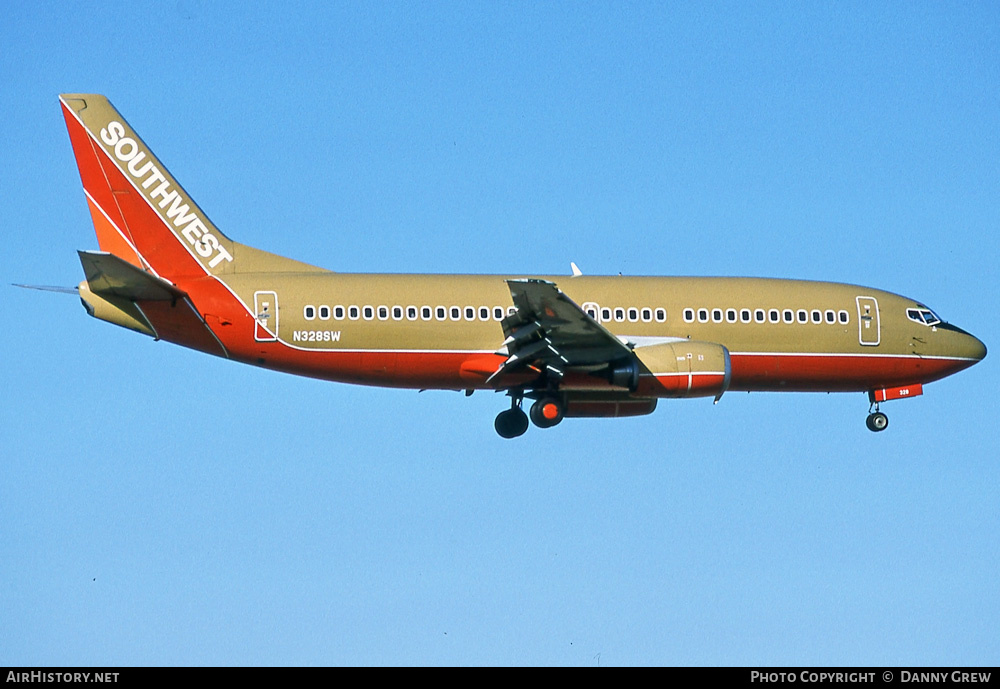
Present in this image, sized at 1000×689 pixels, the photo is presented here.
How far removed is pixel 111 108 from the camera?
139 feet

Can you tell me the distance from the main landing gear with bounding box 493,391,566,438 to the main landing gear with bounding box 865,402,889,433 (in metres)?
10.3

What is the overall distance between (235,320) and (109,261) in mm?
4121

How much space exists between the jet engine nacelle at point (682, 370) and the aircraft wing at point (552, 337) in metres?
0.79

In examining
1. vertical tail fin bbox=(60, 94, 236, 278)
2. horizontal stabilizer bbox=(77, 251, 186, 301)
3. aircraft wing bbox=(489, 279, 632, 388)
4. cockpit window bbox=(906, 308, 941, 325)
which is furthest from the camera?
cockpit window bbox=(906, 308, 941, 325)

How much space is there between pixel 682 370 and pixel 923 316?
10.5 meters

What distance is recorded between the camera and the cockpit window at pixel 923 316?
46188mm

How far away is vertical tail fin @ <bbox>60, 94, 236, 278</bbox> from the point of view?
136 ft

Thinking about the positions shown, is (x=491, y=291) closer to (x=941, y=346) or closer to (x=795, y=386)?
(x=795, y=386)

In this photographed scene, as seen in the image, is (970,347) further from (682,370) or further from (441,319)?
(441,319)

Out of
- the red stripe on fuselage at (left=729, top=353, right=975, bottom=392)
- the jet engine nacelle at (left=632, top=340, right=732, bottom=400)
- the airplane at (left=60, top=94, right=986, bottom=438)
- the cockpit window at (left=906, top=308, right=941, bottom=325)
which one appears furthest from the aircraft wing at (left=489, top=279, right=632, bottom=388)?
the cockpit window at (left=906, top=308, right=941, bottom=325)

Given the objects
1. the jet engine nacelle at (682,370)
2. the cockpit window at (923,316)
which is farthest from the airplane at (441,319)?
the cockpit window at (923,316)

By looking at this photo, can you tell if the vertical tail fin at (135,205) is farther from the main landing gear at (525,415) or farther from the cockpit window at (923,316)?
the cockpit window at (923,316)

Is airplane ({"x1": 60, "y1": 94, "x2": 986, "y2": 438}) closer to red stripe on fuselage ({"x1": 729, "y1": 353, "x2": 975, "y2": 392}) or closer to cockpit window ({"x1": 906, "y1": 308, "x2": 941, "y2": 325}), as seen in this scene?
red stripe on fuselage ({"x1": 729, "y1": 353, "x2": 975, "y2": 392})
